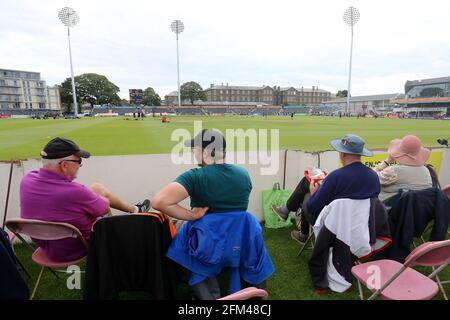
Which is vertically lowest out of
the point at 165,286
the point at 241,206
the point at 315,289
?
the point at 315,289

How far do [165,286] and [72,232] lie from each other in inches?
33.9

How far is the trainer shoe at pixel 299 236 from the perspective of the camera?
374 centimetres

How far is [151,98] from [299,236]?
102585mm

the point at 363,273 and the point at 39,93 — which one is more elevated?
the point at 39,93

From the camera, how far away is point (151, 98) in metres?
100

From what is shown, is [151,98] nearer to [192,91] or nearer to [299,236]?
[192,91]

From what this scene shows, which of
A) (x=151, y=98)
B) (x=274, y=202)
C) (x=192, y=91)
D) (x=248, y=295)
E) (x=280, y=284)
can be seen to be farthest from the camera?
(x=192, y=91)

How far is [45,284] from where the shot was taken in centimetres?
288

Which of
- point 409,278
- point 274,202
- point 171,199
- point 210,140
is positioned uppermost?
point 210,140

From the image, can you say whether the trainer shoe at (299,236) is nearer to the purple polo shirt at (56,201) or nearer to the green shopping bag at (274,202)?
the green shopping bag at (274,202)

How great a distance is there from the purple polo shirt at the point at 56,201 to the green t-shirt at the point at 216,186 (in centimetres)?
93

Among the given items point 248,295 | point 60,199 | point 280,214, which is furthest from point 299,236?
point 60,199
